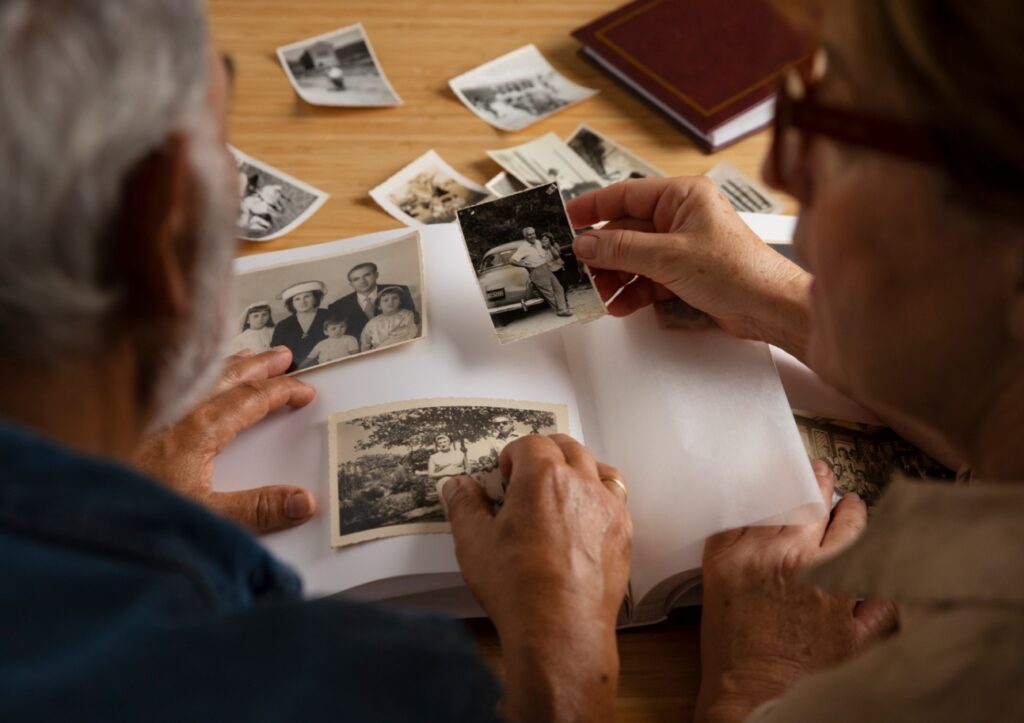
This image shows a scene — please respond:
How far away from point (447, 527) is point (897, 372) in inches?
20.2

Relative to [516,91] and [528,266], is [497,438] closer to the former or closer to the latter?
[528,266]

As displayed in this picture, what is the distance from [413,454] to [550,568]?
0.23 metres

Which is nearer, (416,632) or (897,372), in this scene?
(416,632)

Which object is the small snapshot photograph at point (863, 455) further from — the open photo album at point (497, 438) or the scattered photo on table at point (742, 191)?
the scattered photo on table at point (742, 191)

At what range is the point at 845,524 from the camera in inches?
45.3

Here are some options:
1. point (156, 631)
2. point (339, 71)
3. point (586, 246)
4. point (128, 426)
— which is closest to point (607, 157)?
point (586, 246)

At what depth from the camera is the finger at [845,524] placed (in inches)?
44.5

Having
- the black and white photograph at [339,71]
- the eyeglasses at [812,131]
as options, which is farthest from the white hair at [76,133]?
the black and white photograph at [339,71]

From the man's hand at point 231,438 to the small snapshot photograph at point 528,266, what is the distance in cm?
28

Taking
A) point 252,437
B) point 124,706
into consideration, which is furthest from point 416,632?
point 252,437

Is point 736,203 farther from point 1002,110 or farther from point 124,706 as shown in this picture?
point 124,706

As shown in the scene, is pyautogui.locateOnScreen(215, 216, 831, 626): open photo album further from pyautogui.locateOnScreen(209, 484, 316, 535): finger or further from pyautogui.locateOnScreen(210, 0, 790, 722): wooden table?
pyautogui.locateOnScreen(210, 0, 790, 722): wooden table

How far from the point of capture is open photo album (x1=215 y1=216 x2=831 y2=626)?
1107 millimetres

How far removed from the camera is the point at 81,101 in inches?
22.0
